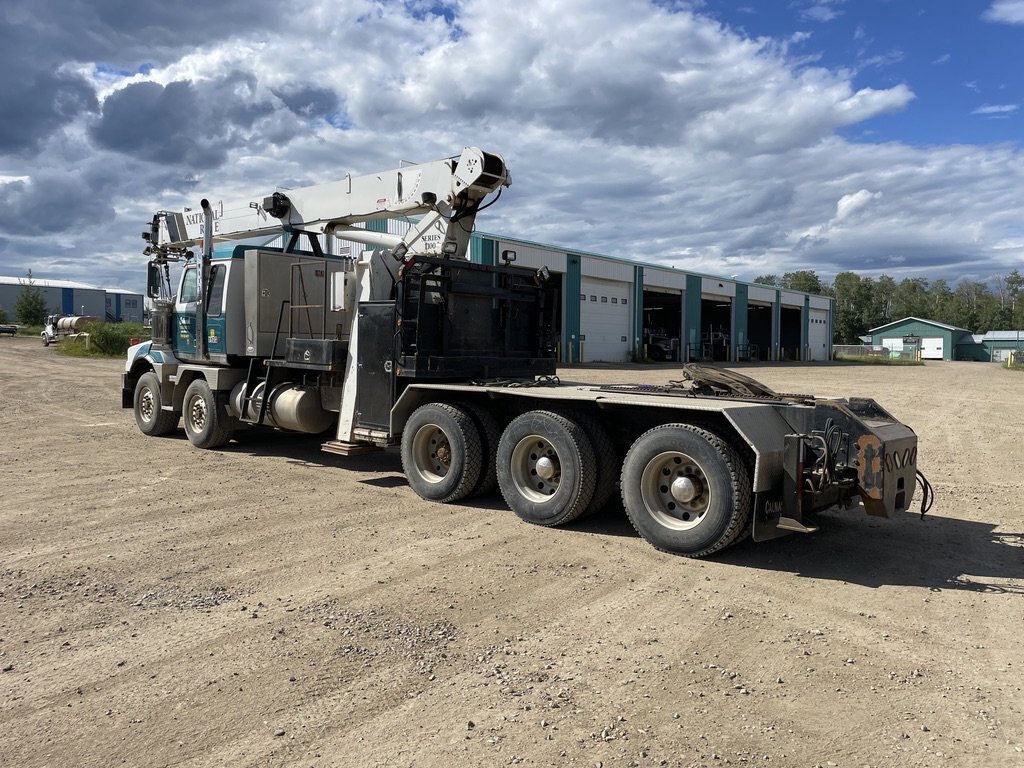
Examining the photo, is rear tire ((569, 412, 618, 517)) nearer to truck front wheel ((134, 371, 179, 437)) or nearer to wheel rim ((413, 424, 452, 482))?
wheel rim ((413, 424, 452, 482))

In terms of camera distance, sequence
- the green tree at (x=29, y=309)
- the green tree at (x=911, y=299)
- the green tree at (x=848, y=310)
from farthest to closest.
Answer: the green tree at (x=911, y=299) < the green tree at (x=848, y=310) < the green tree at (x=29, y=309)

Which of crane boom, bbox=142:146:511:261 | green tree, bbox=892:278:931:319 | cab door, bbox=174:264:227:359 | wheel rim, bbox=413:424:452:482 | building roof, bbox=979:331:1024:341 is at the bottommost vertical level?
wheel rim, bbox=413:424:452:482

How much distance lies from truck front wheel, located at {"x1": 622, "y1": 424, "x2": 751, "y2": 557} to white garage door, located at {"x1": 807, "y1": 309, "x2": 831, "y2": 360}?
58.9 meters

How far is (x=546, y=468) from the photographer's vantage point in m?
7.20

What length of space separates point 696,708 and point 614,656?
0.67 m

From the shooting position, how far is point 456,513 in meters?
7.71

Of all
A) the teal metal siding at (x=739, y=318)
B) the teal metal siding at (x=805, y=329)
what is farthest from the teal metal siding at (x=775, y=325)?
the teal metal siding at (x=739, y=318)

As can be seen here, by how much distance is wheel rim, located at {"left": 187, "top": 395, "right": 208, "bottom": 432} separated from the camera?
37.2 feet

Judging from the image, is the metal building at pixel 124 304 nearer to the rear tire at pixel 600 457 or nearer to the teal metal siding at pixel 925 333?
the teal metal siding at pixel 925 333

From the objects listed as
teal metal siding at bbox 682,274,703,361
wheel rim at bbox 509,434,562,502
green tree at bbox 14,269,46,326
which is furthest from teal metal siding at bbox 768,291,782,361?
green tree at bbox 14,269,46,326

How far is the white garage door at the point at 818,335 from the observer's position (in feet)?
202

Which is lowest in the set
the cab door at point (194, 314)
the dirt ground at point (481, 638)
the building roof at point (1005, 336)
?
the dirt ground at point (481, 638)

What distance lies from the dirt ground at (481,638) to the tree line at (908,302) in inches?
3856

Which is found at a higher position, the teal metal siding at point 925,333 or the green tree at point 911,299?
the green tree at point 911,299
